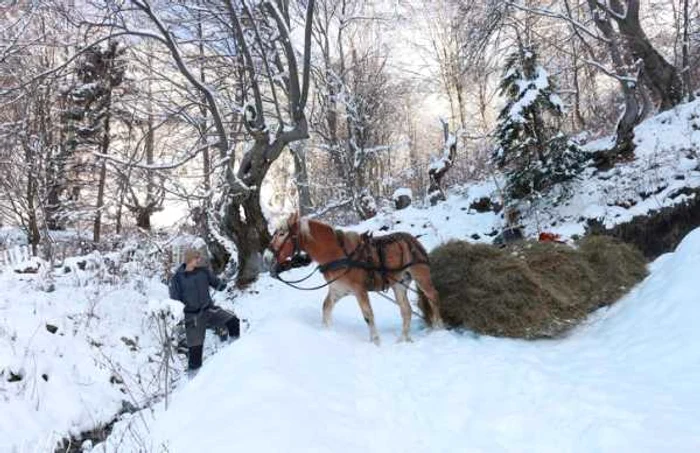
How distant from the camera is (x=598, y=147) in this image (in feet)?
41.8

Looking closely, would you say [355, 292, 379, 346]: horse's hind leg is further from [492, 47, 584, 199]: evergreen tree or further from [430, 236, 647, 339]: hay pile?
[492, 47, 584, 199]: evergreen tree

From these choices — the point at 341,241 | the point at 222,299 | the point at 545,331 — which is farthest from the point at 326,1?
the point at 545,331

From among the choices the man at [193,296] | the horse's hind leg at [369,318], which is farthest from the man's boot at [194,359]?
the horse's hind leg at [369,318]

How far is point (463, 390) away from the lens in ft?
14.8

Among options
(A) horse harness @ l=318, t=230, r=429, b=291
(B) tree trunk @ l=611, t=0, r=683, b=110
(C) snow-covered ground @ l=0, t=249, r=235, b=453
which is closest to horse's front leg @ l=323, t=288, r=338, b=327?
(A) horse harness @ l=318, t=230, r=429, b=291

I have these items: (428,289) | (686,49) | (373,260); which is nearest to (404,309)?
(428,289)

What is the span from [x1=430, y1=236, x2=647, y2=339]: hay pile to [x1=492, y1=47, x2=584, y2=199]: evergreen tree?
15.6 ft

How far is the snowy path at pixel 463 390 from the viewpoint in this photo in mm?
3350

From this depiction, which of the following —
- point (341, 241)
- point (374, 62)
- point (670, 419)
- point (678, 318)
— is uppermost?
point (374, 62)

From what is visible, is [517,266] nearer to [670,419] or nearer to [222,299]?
[670,419]

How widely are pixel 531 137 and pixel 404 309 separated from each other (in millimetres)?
7025

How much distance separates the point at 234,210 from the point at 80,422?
6.15 m

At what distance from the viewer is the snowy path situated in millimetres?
3350

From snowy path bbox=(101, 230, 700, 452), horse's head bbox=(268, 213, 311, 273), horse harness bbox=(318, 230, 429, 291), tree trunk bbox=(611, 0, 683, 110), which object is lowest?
snowy path bbox=(101, 230, 700, 452)
